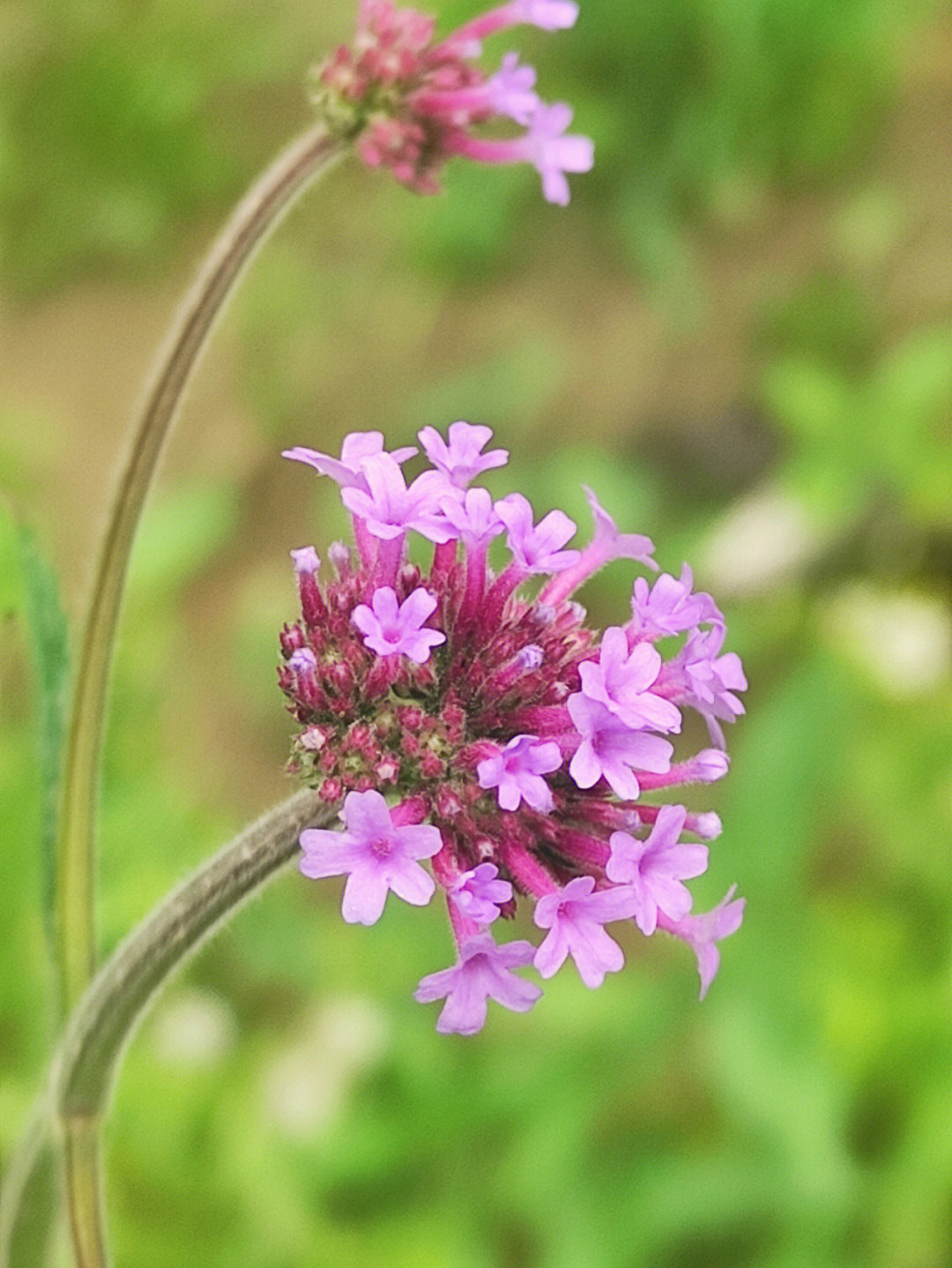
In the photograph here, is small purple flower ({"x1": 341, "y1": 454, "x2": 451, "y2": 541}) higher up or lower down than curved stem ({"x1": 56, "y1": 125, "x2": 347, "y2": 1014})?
lower down

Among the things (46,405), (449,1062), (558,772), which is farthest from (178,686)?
(558,772)

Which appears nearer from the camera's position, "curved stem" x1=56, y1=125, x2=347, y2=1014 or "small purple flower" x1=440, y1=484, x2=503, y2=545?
"small purple flower" x1=440, y1=484, x2=503, y2=545

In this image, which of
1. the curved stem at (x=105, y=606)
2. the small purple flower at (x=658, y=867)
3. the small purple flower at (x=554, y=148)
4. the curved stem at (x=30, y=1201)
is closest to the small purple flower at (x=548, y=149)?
the small purple flower at (x=554, y=148)

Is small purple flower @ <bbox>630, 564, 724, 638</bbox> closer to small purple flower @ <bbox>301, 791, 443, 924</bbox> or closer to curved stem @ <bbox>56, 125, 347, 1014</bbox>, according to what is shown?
small purple flower @ <bbox>301, 791, 443, 924</bbox>

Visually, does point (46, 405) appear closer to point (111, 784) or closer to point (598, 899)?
point (111, 784)

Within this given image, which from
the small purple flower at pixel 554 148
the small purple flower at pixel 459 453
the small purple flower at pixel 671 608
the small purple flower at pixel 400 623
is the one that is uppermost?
the small purple flower at pixel 554 148

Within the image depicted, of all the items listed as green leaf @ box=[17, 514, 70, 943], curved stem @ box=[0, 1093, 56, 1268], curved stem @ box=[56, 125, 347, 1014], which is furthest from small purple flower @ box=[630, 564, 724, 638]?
curved stem @ box=[0, 1093, 56, 1268]

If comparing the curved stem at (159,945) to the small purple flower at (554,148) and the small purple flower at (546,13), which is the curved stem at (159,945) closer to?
the small purple flower at (554,148)
